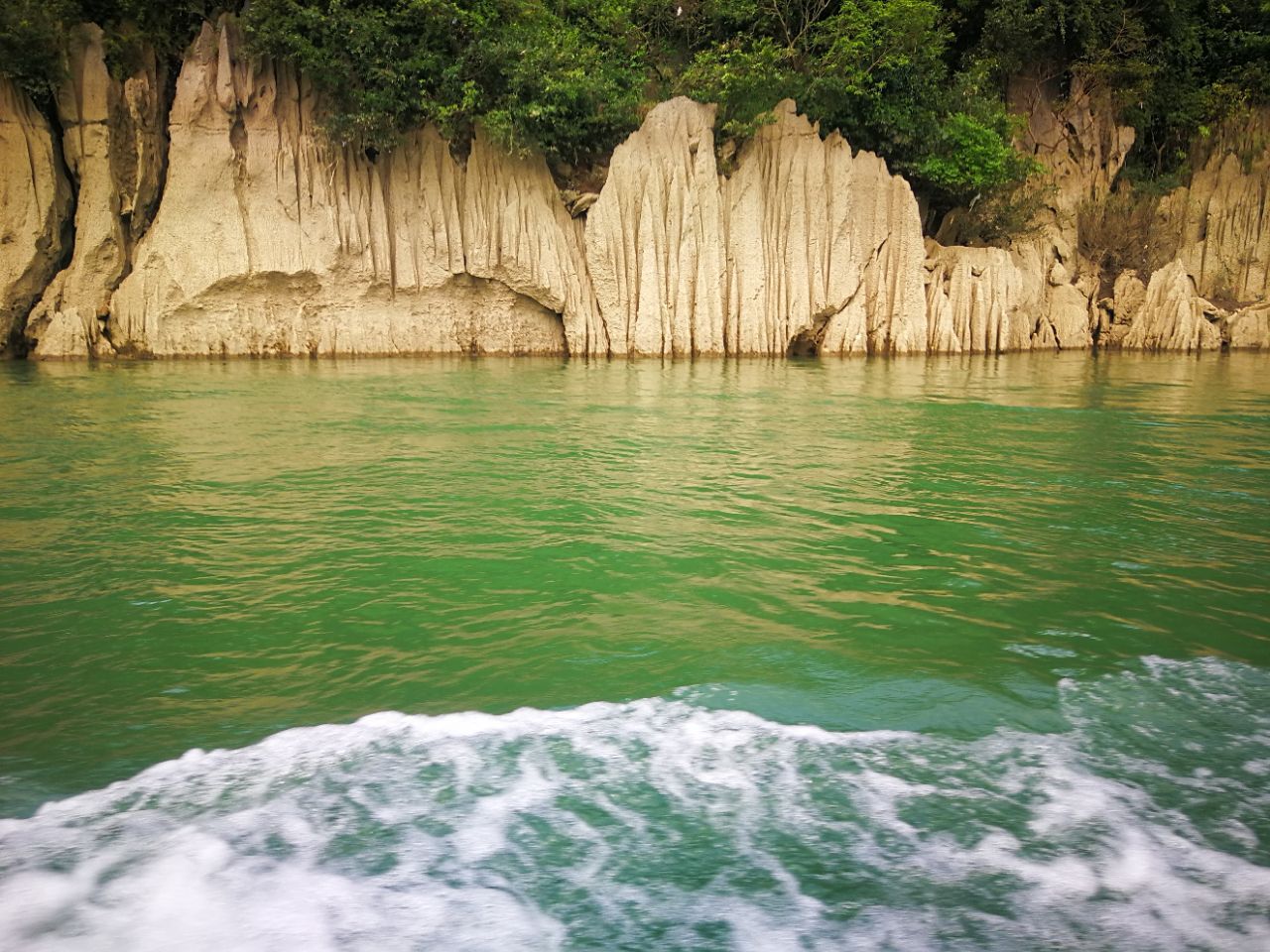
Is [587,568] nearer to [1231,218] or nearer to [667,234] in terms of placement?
[667,234]

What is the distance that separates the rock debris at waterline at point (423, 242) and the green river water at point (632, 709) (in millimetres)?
12786

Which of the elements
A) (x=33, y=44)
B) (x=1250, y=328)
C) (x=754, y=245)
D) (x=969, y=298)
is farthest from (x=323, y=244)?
(x=1250, y=328)

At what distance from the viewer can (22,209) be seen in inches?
661

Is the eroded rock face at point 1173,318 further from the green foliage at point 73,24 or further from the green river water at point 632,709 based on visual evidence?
the green foliage at point 73,24

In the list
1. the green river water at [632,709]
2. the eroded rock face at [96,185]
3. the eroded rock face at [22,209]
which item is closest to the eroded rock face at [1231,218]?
the green river water at [632,709]

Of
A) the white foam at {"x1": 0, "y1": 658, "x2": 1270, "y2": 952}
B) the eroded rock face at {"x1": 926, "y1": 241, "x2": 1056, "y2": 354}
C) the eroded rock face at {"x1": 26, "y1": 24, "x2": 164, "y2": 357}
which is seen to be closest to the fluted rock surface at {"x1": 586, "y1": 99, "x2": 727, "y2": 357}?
the eroded rock face at {"x1": 926, "y1": 241, "x2": 1056, "y2": 354}

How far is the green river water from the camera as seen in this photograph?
6.59 feet

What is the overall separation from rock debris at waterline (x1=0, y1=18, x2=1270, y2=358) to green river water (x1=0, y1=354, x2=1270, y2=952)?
1279cm

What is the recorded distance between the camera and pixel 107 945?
187 centimetres

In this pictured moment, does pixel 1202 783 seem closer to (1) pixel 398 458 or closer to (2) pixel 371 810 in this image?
(2) pixel 371 810

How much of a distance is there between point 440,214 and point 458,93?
110 inches

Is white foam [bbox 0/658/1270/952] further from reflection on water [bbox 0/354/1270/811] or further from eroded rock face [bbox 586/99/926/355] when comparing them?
eroded rock face [bbox 586/99/926/355]

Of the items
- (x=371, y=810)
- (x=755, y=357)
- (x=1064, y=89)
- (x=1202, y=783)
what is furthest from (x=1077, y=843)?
(x=1064, y=89)

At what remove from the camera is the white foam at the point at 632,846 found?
193 centimetres
